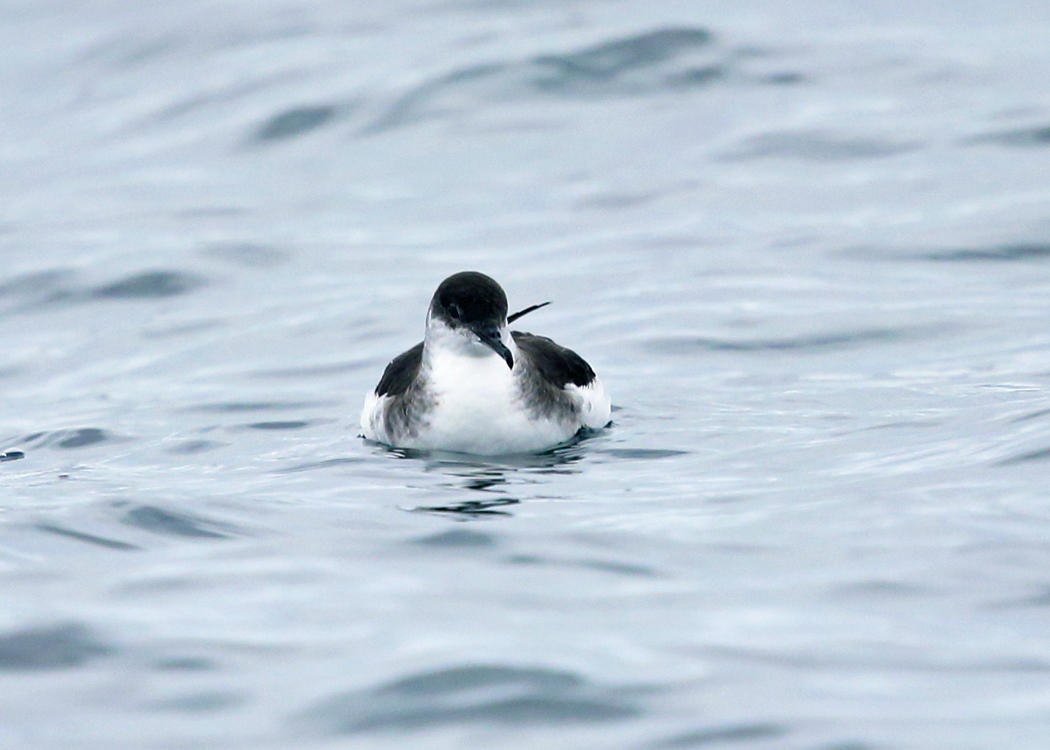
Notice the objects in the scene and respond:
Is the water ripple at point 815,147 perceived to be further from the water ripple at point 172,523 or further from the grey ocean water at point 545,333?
the water ripple at point 172,523

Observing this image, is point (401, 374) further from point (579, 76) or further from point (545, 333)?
point (579, 76)

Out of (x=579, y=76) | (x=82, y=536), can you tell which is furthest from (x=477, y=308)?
(x=579, y=76)

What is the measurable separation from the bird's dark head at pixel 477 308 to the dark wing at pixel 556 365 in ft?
2.13

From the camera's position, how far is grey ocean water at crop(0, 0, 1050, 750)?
6.31 meters

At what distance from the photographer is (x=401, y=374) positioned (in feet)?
36.3

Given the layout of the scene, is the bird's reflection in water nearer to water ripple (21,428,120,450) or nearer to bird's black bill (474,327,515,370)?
bird's black bill (474,327,515,370)

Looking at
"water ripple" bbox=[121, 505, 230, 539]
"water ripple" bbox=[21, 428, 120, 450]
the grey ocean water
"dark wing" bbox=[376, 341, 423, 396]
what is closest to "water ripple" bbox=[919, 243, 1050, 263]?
the grey ocean water

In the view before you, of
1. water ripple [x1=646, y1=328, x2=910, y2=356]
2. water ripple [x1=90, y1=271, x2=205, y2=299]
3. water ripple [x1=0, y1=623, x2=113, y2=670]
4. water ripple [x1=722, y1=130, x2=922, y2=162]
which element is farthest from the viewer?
water ripple [x1=722, y1=130, x2=922, y2=162]

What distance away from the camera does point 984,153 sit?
18141mm

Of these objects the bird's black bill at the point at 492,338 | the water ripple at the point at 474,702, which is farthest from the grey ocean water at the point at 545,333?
the bird's black bill at the point at 492,338

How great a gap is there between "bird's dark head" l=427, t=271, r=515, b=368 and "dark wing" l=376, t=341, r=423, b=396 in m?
0.70

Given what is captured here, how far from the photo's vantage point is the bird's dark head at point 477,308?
393 inches

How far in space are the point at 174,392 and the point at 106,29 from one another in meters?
14.2

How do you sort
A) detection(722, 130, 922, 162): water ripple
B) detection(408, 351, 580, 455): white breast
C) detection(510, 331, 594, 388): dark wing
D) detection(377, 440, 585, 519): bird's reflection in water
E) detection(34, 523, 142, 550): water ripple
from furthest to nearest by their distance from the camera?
detection(722, 130, 922, 162): water ripple → detection(510, 331, 594, 388): dark wing → detection(408, 351, 580, 455): white breast → detection(377, 440, 585, 519): bird's reflection in water → detection(34, 523, 142, 550): water ripple
